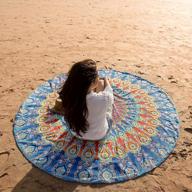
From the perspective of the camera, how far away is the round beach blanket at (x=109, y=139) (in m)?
3.25

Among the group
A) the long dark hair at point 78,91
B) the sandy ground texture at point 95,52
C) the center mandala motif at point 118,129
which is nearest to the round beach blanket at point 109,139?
the center mandala motif at point 118,129

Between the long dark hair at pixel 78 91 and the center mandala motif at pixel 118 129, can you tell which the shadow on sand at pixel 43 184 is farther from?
the long dark hair at pixel 78 91

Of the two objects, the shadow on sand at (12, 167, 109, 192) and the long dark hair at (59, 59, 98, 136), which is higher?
the long dark hair at (59, 59, 98, 136)

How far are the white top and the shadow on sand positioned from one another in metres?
0.61

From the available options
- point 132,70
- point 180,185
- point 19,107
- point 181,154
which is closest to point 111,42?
point 132,70

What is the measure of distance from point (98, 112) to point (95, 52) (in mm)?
2887

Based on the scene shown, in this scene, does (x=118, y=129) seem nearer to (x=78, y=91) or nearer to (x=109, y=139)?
(x=109, y=139)

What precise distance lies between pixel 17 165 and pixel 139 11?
20.1 feet

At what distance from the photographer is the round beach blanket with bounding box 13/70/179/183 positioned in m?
3.25

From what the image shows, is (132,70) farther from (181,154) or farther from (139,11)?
(139,11)

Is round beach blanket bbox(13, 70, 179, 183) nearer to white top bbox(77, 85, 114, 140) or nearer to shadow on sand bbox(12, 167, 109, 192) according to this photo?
shadow on sand bbox(12, 167, 109, 192)

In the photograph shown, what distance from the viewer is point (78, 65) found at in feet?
9.28

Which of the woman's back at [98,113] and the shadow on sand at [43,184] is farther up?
the woman's back at [98,113]

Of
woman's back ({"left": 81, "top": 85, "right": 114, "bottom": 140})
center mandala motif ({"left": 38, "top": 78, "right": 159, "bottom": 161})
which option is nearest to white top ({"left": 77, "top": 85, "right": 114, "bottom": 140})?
woman's back ({"left": 81, "top": 85, "right": 114, "bottom": 140})
